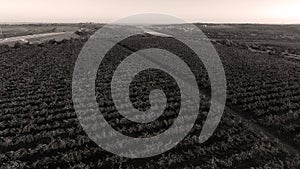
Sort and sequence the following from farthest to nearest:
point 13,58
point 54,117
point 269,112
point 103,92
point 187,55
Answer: point 187,55 < point 13,58 < point 103,92 < point 269,112 < point 54,117

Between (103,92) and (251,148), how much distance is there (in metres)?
19.8

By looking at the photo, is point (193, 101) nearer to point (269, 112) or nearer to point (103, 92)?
point (269, 112)

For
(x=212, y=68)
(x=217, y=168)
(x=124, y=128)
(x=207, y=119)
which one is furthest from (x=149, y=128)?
(x=212, y=68)

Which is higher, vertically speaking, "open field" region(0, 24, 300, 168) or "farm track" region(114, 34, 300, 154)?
"open field" region(0, 24, 300, 168)

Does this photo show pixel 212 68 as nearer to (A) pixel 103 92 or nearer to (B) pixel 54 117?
(A) pixel 103 92

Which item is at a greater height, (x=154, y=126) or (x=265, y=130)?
(x=154, y=126)

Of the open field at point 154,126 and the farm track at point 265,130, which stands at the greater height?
the open field at point 154,126

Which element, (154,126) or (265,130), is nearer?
(154,126)

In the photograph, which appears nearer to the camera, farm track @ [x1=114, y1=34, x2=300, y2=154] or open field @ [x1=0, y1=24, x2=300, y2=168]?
open field @ [x1=0, y1=24, x2=300, y2=168]

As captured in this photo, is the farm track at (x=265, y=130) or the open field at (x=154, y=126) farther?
the farm track at (x=265, y=130)

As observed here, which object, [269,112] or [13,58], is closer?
[269,112]

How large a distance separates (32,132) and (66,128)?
2.62m

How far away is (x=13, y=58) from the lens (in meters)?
69.0

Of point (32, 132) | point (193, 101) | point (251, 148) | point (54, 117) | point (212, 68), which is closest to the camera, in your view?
point (251, 148)
